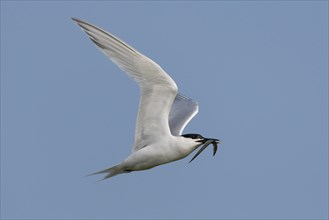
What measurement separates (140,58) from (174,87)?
0.63m

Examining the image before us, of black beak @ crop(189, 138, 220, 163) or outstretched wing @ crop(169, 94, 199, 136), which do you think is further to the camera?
outstretched wing @ crop(169, 94, 199, 136)

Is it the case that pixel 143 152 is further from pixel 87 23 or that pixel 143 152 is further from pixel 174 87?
pixel 87 23

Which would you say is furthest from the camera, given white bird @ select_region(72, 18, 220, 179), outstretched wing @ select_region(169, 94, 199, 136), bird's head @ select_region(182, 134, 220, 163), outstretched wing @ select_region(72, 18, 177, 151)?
outstretched wing @ select_region(169, 94, 199, 136)

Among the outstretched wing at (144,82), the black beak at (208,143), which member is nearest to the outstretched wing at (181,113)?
→ the black beak at (208,143)

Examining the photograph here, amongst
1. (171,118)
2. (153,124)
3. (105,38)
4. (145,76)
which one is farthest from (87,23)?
(171,118)

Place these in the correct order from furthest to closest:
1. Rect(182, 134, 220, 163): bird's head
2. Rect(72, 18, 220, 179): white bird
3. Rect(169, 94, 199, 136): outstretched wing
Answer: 1. Rect(169, 94, 199, 136): outstretched wing
2. Rect(182, 134, 220, 163): bird's head
3. Rect(72, 18, 220, 179): white bird

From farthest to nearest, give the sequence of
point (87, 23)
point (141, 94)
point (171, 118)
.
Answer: point (171, 118)
point (141, 94)
point (87, 23)

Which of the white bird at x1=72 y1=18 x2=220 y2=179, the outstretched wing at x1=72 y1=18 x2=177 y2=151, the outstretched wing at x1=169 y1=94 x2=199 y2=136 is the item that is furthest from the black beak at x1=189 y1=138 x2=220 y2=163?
the outstretched wing at x1=169 y1=94 x2=199 y2=136

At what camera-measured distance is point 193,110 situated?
13102 mm

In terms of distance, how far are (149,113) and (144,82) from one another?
1.67ft

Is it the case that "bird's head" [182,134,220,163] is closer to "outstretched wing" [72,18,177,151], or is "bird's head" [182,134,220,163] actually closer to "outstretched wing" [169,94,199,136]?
"outstretched wing" [72,18,177,151]

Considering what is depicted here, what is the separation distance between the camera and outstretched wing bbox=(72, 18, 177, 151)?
10.6m

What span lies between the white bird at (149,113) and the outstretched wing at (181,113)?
31.7 inches

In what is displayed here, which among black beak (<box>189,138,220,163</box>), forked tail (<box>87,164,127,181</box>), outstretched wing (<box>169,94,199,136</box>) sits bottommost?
forked tail (<box>87,164,127,181</box>)
